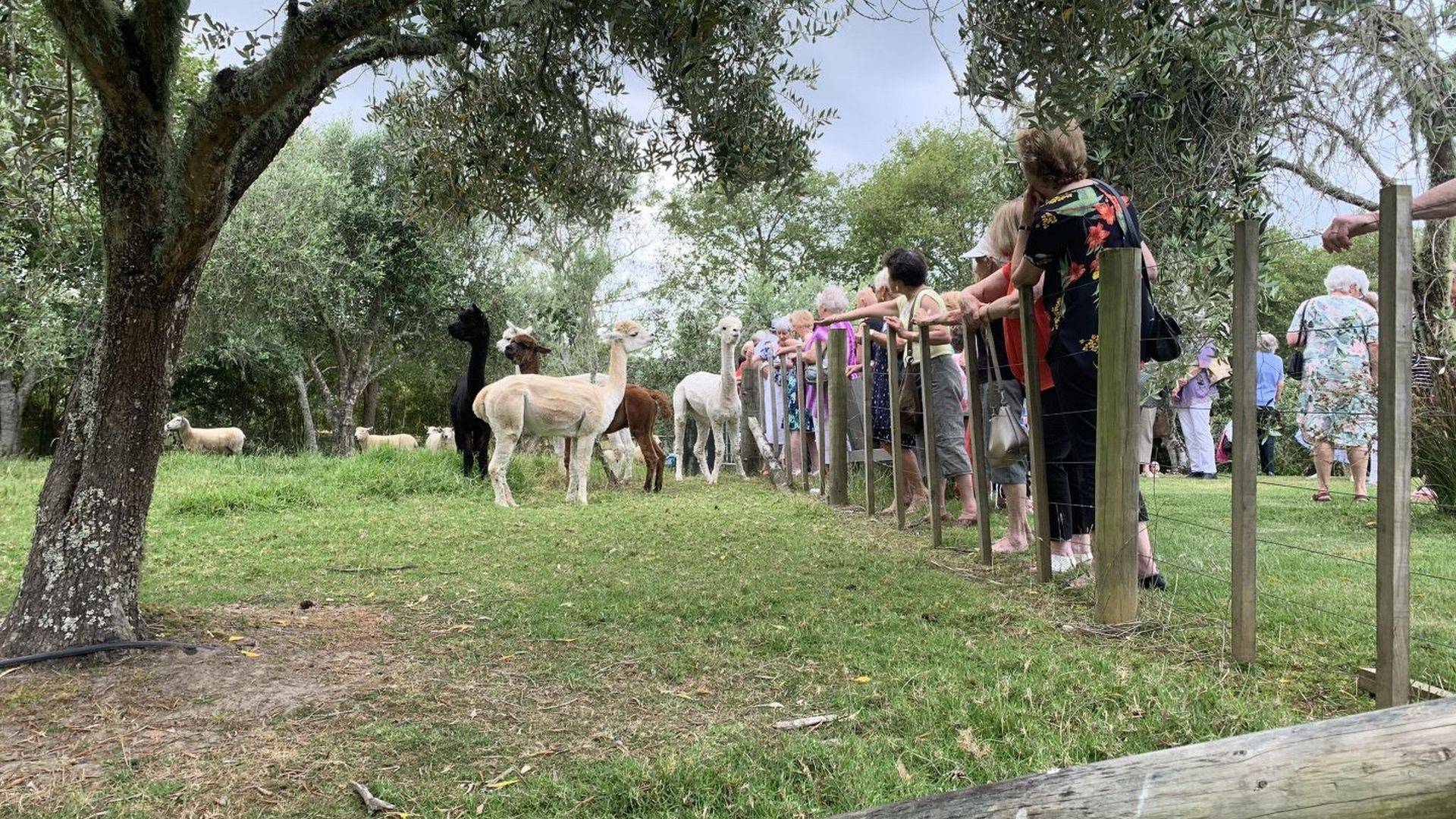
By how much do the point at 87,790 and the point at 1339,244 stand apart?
3907 mm

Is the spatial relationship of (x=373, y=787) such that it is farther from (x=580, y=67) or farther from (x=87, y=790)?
(x=580, y=67)

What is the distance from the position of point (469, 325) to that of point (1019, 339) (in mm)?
7062

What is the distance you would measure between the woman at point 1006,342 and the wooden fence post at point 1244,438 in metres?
1.18

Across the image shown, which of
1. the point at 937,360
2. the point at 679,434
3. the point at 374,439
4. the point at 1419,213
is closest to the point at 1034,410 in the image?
the point at 1419,213

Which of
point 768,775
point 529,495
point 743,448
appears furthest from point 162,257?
point 743,448

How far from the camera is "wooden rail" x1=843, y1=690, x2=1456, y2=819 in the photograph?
123cm

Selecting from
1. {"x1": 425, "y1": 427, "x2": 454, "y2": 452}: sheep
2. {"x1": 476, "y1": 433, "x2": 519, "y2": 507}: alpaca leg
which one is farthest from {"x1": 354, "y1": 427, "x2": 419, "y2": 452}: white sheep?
{"x1": 476, "y1": 433, "x2": 519, "y2": 507}: alpaca leg

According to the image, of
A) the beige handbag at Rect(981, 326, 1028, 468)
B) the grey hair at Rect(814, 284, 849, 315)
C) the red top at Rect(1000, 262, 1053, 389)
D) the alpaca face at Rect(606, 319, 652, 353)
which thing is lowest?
the beige handbag at Rect(981, 326, 1028, 468)

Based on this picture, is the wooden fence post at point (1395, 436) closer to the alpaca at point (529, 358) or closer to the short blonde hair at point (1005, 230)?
the short blonde hair at point (1005, 230)

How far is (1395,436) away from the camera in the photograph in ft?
7.50

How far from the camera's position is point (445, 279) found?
18609 millimetres

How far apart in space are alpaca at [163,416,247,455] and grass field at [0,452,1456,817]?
45.2 ft

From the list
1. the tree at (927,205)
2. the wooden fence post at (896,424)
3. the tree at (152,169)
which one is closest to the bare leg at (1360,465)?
the wooden fence post at (896,424)

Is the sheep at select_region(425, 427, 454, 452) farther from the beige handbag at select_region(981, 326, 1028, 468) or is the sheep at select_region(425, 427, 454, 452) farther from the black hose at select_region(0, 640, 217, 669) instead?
the beige handbag at select_region(981, 326, 1028, 468)
